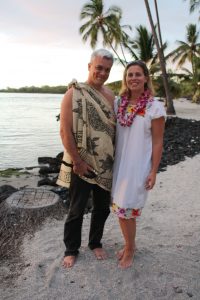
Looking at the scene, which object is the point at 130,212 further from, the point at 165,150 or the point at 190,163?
the point at 165,150

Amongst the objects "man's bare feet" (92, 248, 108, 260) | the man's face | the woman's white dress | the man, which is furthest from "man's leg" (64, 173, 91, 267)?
the man's face

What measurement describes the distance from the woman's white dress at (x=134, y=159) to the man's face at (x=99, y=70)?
0.46 metres

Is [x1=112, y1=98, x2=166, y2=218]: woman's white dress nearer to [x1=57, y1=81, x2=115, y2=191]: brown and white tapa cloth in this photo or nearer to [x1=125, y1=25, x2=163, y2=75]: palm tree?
[x1=57, y1=81, x2=115, y2=191]: brown and white tapa cloth

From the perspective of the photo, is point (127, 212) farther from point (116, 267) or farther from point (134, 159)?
point (116, 267)

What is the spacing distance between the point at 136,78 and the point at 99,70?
348 millimetres

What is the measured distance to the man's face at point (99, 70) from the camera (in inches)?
129

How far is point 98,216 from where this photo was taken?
3.79 m

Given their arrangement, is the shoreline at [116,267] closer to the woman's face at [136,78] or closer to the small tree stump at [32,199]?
the small tree stump at [32,199]

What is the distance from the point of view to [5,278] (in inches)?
143

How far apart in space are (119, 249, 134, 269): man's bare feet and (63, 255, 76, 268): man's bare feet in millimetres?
485

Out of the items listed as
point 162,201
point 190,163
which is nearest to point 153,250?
point 162,201

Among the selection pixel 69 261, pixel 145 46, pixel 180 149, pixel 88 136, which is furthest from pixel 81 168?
pixel 145 46

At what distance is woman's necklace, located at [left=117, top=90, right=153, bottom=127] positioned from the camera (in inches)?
127

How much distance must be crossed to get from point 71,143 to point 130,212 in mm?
847
